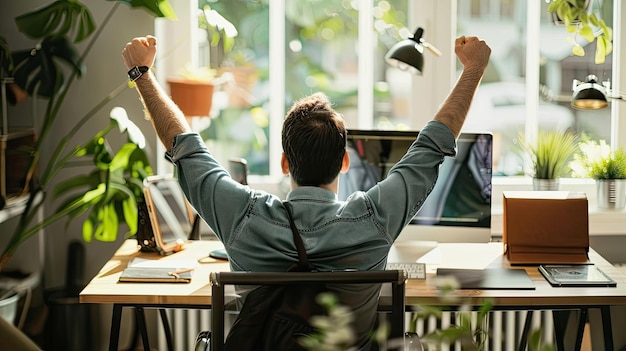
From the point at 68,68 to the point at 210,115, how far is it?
561mm

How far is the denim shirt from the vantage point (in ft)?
6.04

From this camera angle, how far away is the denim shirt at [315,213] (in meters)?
1.84

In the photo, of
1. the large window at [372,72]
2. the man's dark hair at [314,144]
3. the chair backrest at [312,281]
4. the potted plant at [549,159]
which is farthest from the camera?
the large window at [372,72]

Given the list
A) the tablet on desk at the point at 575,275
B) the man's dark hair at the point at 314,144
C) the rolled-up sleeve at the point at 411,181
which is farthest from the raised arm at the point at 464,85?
the tablet on desk at the point at 575,275

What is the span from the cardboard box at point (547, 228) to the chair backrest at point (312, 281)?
Result: 1.31 meters

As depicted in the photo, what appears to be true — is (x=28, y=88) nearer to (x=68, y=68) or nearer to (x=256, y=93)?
(x=68, y=68)

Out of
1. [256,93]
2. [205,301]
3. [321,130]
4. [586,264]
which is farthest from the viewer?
[256,93]

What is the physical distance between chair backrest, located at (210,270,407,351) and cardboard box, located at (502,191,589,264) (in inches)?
51.4

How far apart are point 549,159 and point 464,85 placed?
4.53ft

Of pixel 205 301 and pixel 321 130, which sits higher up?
pixel 321 130

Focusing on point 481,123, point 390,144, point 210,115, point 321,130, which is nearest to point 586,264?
point 390,144

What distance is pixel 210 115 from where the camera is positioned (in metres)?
3.48

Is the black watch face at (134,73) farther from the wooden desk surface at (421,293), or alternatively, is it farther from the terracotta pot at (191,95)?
the terracotta pot at (191,95)

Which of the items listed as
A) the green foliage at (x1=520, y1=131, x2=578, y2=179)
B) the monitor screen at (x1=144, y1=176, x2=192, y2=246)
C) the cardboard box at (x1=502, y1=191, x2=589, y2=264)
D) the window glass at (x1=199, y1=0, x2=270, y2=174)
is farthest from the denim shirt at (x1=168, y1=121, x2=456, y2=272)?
the window glass at (x1=199, y1=0, x2=270, y2=174)
